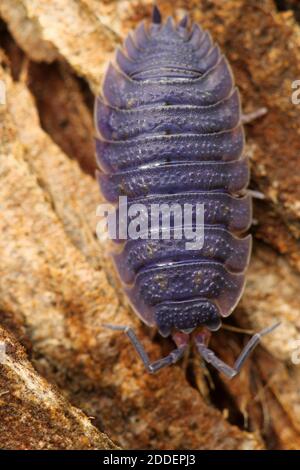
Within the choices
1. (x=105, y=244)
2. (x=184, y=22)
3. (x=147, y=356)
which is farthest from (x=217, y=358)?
(x=184, y=22)

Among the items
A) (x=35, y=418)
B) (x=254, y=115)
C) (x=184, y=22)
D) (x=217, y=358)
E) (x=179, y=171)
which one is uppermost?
(x=184, y=22)

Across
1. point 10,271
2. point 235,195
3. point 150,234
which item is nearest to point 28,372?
point 10,271

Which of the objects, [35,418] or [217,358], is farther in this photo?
[217,358]

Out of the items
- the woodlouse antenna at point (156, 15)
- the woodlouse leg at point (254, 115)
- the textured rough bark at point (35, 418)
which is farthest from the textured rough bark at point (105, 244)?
the textured rough bark at point (35, 418)

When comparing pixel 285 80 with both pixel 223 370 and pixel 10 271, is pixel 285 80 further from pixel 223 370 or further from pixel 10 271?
pixel 10 271

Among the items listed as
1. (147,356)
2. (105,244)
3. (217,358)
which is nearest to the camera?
(147,356)

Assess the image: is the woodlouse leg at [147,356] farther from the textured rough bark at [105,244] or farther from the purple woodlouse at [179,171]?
the textured rough bark at [105,244]

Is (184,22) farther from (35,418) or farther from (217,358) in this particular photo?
(35,418)
